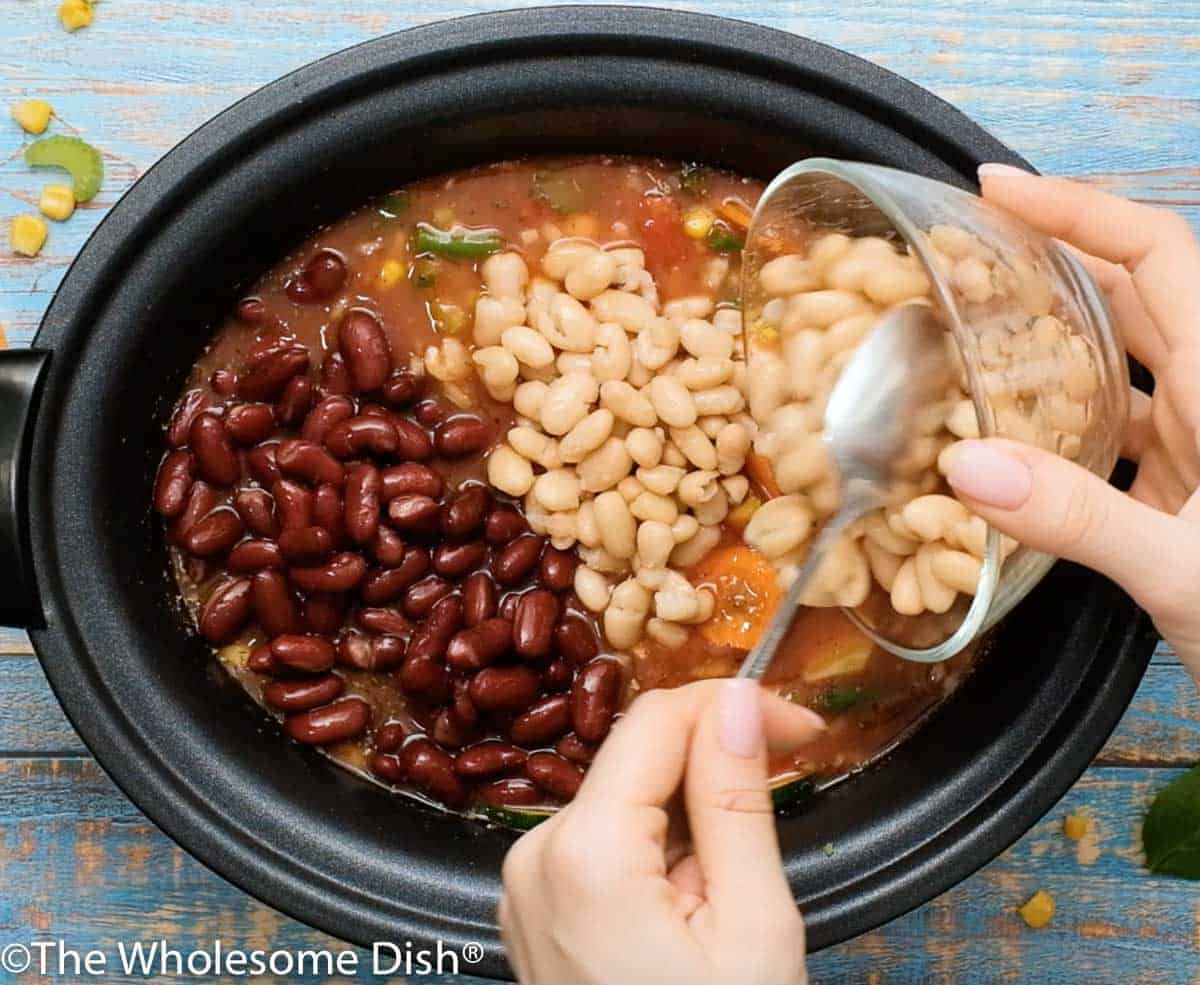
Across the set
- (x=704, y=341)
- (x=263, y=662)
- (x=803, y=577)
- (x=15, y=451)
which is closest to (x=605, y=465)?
(x=704, y=341)

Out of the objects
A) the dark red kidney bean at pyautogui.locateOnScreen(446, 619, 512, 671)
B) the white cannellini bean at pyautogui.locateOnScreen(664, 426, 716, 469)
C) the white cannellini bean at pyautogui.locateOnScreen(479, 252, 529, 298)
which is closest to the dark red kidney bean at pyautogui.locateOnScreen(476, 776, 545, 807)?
the dark red kidney bean at pyautogui.locateOnScreen(446, 619, 512, 671)

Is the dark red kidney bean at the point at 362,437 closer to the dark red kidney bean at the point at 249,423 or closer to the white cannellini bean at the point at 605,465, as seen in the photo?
the dark red kidney bean at the point at 249,423

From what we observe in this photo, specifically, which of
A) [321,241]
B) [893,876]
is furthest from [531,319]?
[893,876]

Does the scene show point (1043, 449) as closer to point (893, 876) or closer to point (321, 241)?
point (893, 876)

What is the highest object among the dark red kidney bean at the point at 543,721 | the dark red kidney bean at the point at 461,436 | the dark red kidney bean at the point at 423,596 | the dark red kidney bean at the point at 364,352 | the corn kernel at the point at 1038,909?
the dark red kidney bean at the point at 364,352

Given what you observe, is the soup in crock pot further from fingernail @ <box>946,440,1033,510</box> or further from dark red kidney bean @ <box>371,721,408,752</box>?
fingernail @ <box>946,440,1033,510</box>

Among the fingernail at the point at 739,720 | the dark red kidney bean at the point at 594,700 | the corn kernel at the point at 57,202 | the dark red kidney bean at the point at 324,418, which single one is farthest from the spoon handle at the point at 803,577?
the corn kernel at the point at 57,202

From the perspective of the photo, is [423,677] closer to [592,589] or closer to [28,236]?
[592,589]
